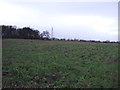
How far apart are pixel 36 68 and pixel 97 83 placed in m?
3.42

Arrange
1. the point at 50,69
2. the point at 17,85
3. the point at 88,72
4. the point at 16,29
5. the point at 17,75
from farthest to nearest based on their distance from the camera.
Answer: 1. the point at 16,29
2. the point at 50,69
3. the point at 88,72
4. the point at 17,75
5. the point at 17,85

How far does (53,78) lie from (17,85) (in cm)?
158

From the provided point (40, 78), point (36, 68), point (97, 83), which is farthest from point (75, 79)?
point (36, 68)

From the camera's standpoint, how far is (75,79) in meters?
7.36

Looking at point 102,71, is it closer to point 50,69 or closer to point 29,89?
point 50,69

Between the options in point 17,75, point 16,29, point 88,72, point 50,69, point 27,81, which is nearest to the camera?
point 27,81

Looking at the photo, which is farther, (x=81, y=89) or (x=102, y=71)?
(x=102, y=71)

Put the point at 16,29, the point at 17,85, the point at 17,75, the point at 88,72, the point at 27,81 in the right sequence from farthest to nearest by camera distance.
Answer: the point at 16,29, the point at 88,72, the point at 17,75, the point at 27,81, the point at 17,85

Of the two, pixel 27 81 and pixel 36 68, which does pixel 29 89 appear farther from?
pixel 36 68

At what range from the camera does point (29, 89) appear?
627 cm

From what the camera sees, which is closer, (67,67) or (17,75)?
(17,75)

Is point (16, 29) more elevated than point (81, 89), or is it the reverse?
point (16, 29)

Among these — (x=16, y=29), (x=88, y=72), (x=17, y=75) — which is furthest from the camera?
(x=16, y=29)

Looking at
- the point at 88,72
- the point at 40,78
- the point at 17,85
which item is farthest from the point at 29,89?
the point at 88,72
